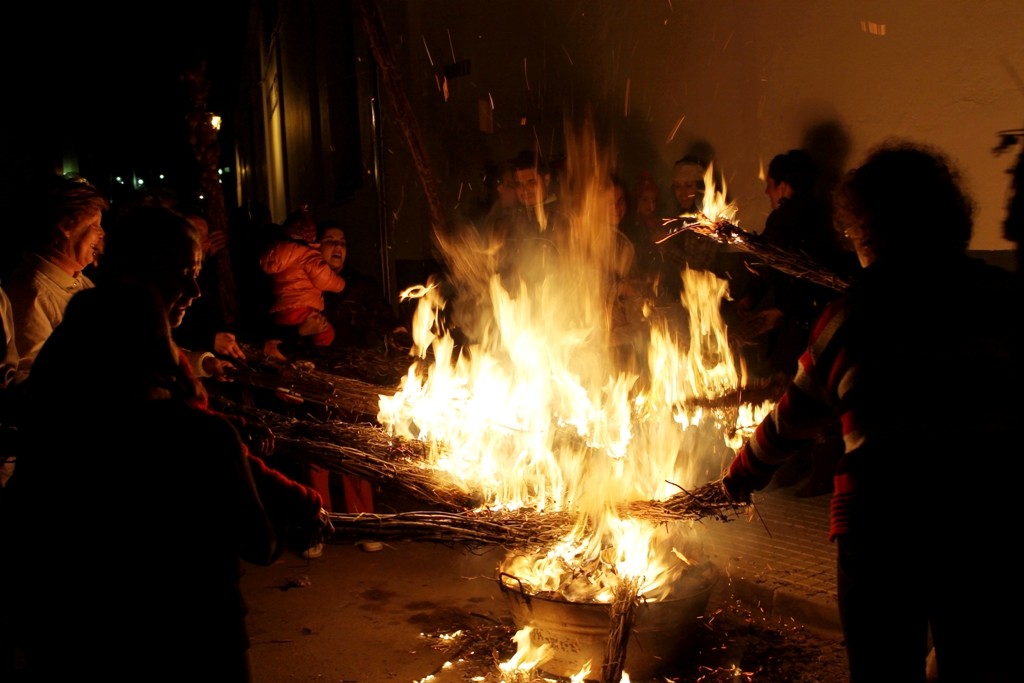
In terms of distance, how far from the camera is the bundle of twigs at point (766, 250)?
4.43m

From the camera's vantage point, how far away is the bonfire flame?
4.33 metres

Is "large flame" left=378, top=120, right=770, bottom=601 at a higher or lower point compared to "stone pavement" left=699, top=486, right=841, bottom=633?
higher

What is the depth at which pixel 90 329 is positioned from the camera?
7.48 ft

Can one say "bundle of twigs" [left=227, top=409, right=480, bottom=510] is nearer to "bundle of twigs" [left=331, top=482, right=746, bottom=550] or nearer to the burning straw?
the burning straw

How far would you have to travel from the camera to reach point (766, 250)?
15.2ft

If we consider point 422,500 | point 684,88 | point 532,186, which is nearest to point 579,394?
point 422,500

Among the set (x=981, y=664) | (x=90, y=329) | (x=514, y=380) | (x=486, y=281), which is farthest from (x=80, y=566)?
(x=486, y=281)

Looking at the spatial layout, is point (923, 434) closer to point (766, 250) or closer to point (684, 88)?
point (766, 250)

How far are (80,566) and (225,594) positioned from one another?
394 millimetres

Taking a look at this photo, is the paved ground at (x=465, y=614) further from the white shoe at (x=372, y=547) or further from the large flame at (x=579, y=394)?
the large flame at (x=579, y=394)

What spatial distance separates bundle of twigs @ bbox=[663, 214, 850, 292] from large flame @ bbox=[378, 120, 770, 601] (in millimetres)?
591

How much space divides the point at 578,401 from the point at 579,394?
0.07 metres

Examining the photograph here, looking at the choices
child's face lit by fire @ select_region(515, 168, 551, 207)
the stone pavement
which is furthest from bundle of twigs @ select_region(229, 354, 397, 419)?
the stone pavement

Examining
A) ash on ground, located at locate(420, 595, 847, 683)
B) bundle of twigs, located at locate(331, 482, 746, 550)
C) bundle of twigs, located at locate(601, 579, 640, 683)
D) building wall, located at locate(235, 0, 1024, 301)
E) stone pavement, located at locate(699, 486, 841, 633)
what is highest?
building wall, located at locate(235, 0, 1024, 301)
